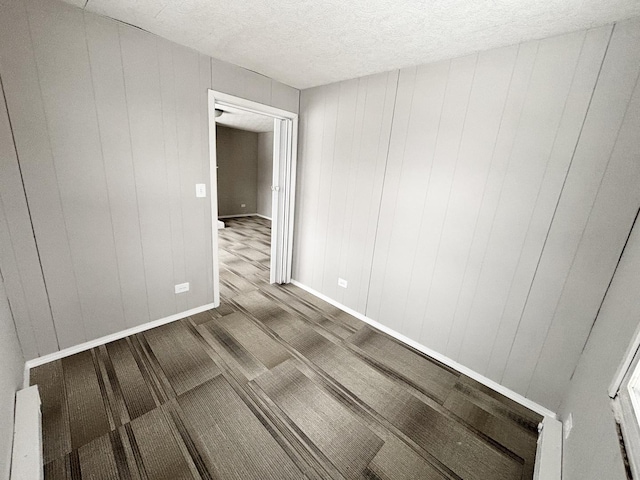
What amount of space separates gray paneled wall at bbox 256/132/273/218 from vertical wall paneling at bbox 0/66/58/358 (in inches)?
220

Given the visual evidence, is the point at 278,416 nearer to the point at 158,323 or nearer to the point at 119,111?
the point at 158,323

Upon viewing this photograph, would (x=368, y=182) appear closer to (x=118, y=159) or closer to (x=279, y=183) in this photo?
(x=279, y=183)

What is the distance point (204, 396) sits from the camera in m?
1.65

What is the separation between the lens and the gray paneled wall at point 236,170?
6.71 meters

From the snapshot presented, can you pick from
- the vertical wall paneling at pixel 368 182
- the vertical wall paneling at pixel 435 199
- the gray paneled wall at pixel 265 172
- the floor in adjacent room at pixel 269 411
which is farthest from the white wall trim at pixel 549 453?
the gray paneled wall at pixel 265 172

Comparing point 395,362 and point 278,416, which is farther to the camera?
point 395,362

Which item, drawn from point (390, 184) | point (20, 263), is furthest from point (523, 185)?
point (20, 263)

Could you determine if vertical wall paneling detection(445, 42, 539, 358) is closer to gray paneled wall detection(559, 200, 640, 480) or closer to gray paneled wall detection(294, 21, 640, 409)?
gray paneled wall detection(294, 21, 640, 409)

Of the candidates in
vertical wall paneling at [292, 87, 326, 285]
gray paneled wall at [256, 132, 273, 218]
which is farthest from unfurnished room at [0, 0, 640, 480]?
gray paneled wall at [256, 132, 273, 218]

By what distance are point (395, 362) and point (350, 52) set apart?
8.00ft

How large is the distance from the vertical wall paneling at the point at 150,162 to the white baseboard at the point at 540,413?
175cm

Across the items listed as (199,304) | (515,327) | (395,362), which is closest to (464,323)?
(515,327)

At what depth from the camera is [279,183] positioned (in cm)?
310

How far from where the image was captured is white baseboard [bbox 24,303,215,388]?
1.78m
